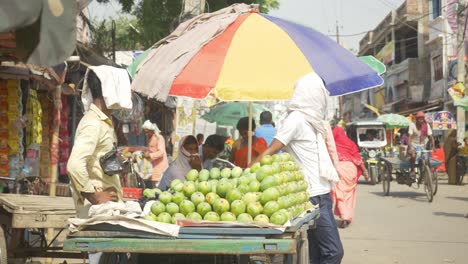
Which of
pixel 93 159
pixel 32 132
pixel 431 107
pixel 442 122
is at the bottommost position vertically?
pixel 93 159

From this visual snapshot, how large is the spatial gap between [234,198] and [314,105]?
1.64 m

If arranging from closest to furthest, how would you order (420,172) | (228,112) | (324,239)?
(324,239) < (420,172) < (228,112)

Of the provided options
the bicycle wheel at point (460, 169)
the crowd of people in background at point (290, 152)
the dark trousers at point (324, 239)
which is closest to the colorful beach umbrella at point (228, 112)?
the bicycle wheel at point (460, 169)

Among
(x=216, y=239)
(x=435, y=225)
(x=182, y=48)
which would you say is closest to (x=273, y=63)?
(x=182, y=48)

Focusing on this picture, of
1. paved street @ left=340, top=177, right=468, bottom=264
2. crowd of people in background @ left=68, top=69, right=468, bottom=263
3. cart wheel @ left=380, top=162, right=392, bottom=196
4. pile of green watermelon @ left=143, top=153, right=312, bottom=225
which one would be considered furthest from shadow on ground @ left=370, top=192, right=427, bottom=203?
pile of green watermelon @ left=143, top=153, right=312, bottom=225

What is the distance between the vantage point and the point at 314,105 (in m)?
5.25

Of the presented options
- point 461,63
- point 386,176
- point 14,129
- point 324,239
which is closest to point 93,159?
point 324,239

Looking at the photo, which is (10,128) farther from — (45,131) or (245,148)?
(245,148)

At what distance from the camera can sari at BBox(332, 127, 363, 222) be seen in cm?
1003

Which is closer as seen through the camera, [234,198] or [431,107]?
[234,198]

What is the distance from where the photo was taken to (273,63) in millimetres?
6359

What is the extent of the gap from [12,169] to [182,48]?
434cm

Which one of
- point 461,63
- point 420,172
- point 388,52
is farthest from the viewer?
point 388,52

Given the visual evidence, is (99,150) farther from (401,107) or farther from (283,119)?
(401,107)
